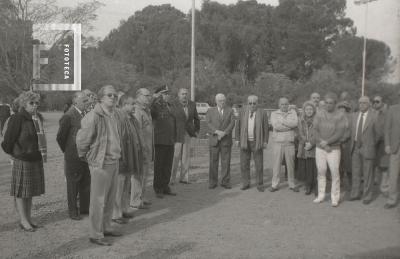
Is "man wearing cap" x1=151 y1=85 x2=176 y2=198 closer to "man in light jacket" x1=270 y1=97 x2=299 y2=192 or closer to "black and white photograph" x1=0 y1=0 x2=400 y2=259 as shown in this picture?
"black and white photograph" x1=0 y1=0 x2=400 y2=259

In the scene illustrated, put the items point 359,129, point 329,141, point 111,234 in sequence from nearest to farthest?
point 111,234 < point 329,141 < point 359,129

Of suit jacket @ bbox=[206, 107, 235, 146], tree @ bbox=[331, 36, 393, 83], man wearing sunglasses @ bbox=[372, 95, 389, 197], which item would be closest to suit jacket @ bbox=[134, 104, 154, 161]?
suit jacket @ bbox=[206, 107, 235, 146]

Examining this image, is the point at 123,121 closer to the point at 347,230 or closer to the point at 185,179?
the point at 347,230

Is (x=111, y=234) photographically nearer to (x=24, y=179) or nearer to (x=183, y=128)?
(x=24, y=179)

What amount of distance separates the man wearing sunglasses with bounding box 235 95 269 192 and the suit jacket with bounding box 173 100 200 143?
1.01 m

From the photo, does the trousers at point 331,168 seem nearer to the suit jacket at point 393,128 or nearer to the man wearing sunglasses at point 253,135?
the suit jacket at point 393,128

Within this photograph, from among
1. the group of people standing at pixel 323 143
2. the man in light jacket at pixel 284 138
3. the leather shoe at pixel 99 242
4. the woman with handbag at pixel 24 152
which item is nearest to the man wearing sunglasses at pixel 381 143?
the group of people standing at pixel 323 143

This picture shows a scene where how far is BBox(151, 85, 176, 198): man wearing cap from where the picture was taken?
8.45 m

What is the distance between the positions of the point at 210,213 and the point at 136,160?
1486 millimetres

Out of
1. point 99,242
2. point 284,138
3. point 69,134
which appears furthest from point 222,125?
point 99,242

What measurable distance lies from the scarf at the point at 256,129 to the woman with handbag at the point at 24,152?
440cm

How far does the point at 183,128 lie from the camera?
941cm

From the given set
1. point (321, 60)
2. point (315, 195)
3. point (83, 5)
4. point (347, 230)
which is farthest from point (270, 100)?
point (347, 230)

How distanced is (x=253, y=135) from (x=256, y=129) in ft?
0.46
